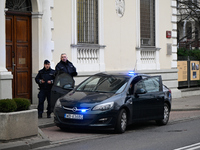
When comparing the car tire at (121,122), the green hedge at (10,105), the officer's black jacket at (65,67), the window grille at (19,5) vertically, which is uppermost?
the window grille at (19,5)

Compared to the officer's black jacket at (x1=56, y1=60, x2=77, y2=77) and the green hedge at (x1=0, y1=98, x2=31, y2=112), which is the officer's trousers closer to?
the officer's black jacket at (x1=56, y1=60, x2=77, y2=77)

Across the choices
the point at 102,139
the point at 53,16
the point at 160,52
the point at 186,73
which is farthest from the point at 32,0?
the point at 186,73

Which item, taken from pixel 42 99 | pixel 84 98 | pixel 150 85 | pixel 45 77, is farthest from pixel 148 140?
pixel 45 77

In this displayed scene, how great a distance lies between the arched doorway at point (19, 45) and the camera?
16078mm

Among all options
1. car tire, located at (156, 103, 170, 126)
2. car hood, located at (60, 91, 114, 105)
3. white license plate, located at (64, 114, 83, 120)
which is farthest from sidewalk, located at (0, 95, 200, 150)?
car tire, located at (156, 103, 170, 126)

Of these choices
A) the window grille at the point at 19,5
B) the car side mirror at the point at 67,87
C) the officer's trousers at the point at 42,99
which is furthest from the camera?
the window grille at the point at 19,5

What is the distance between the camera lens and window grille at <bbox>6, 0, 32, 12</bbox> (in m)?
16.1

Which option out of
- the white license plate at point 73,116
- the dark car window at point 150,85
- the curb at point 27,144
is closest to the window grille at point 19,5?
the dark car window at point 150,85

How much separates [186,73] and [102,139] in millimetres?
15075

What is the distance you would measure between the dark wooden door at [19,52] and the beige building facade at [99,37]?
0.26 feet

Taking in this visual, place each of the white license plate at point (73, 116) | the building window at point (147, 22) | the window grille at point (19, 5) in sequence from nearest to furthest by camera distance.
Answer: the white license plate at point (73, 116), the window grille at point (19, 5), the building window at point (147, 22)

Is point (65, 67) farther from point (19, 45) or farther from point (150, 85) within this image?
point (150, 85)

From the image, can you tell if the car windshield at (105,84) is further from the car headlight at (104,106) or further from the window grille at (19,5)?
the window grille at (19,5)

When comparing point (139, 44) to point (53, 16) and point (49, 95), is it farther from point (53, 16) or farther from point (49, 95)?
point (49, 95)
